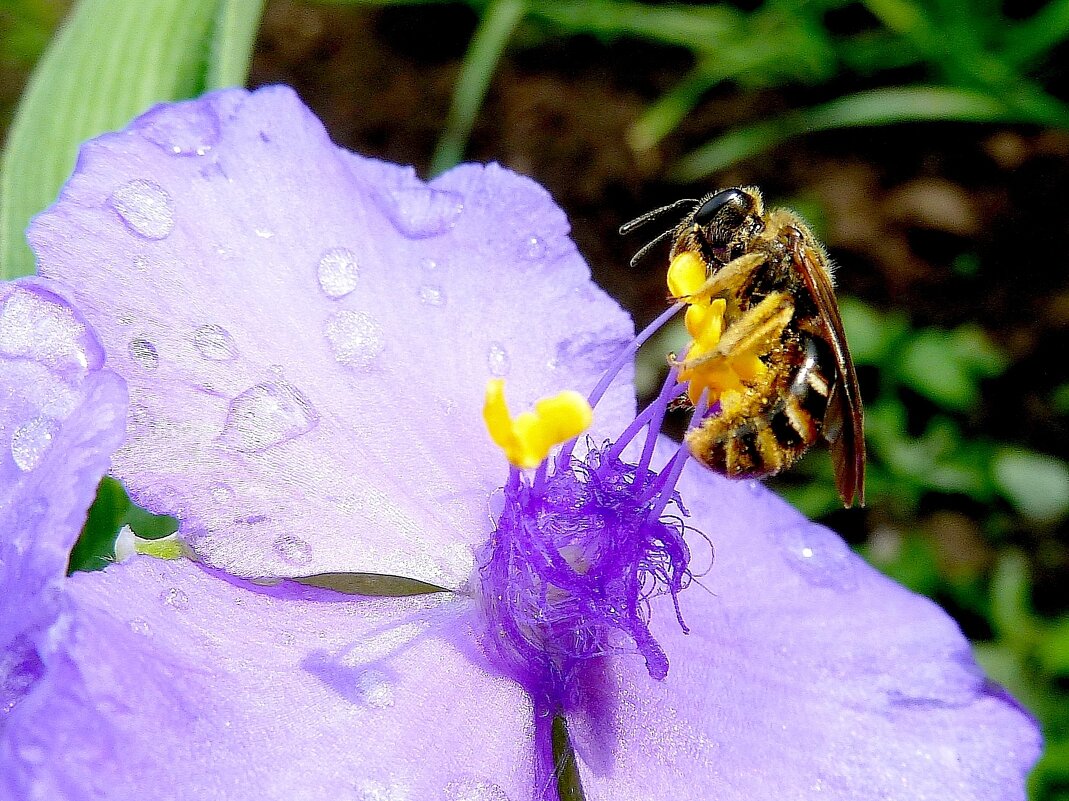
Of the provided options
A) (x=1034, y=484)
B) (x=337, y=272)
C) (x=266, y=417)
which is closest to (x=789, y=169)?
(x=1034, y=484)

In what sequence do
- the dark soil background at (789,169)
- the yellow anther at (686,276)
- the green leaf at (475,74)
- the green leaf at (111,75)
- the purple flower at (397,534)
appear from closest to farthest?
the purple flower at (397,534) → the yellow anther at (686,276) → the green leaf at (111,75) → the dark soil background at (789,169) → the green leaf at (475,74)

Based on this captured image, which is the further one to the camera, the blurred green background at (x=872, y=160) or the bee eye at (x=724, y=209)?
the blurred green background at (x=872, y=160)

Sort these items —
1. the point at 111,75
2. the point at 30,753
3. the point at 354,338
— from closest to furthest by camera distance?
the point at 30,753 → the point at 354,338 → the point at 111,75

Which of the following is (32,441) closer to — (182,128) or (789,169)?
(182,128)

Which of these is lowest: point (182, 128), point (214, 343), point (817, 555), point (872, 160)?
point (872, 160)

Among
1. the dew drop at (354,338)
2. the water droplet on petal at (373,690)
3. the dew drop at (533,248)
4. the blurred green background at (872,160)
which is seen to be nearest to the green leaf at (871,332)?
the blurred green background at (872,160)

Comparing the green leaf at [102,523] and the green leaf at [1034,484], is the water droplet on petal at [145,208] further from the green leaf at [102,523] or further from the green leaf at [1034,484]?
the green leaf at [1034,484]

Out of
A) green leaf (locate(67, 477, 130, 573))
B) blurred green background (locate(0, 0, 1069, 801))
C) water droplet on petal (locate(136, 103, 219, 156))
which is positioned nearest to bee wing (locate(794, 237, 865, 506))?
water droplet on petal (locate(136, 103, 219, 156))
